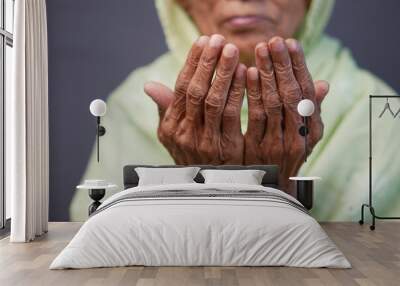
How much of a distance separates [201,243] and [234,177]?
86.1 inches

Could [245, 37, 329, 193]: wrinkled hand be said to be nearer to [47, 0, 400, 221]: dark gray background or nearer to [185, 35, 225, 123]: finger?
[185, 35, 225, 123]: finger

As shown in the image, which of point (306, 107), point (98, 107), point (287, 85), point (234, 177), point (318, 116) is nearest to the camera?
point (234, 177)

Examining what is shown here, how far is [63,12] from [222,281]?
4781 millimetres

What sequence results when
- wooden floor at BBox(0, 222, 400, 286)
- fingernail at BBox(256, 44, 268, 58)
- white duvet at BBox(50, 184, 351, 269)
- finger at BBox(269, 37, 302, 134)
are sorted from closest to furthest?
1. wooden floor at BBox(0, 222, 400, 286)
2. white duvet at BBox(50, 184, 351, 269)
3. finger at BBox(269, 37, 302, 134)
4. fingernail at BBox(256, 44, 268, 58)

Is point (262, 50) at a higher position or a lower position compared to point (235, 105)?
higher

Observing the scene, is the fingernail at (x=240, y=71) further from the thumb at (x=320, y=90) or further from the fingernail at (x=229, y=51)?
the thumb at (x=320, y=90)

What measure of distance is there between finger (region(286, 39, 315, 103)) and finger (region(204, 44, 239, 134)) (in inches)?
28.4

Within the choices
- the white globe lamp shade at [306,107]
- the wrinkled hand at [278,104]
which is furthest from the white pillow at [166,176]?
the white globe lamp shade at [306,107]

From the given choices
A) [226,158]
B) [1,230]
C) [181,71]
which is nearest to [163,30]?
[181,71]

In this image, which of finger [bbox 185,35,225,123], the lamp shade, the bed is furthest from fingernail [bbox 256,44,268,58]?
the bed

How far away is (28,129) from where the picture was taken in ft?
20.7

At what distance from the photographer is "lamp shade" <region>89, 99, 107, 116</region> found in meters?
7.38

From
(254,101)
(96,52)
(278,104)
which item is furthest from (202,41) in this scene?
(96,52)

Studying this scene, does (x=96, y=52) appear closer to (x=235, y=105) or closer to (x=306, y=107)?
(x=235, y=105)
